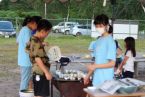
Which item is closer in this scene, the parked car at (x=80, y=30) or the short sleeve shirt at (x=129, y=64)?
the short sleeve shirt at (x=129, y=64)

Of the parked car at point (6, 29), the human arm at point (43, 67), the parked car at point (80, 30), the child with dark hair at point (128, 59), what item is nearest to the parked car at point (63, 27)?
the parked car at point (80, 30)

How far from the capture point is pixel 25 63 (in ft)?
24.9

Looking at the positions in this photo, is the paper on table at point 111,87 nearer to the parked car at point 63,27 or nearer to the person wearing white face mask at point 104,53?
the person wearing white face mask at point 104,53

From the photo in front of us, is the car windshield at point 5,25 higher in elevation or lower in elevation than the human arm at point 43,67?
higher

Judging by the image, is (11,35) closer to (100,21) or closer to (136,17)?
(136,17)

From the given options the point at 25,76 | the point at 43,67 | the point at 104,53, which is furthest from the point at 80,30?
the point at 104,53

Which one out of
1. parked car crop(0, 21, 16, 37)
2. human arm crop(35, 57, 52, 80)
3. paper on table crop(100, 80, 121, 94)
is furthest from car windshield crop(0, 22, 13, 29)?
paper on table crop(100, 80, 121, 94)

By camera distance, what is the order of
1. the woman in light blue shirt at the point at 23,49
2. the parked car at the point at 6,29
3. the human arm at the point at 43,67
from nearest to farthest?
1. the human arm at the point at 43,67
2. the woman in light blue shirt at the point at 23,49
3. the parked car at the point at 6,29

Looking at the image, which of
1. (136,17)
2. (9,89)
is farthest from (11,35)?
(9,89)

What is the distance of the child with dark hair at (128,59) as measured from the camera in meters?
7.82

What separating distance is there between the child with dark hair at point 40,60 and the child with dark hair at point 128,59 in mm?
2116

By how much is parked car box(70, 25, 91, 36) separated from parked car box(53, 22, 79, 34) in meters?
0.56

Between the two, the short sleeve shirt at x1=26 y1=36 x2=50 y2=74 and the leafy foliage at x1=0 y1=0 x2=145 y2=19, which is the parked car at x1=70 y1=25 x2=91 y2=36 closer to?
the leafy foliage at x1=0 y1=0 x2=145 y2=19

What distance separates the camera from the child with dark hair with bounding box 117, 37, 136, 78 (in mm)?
7820
